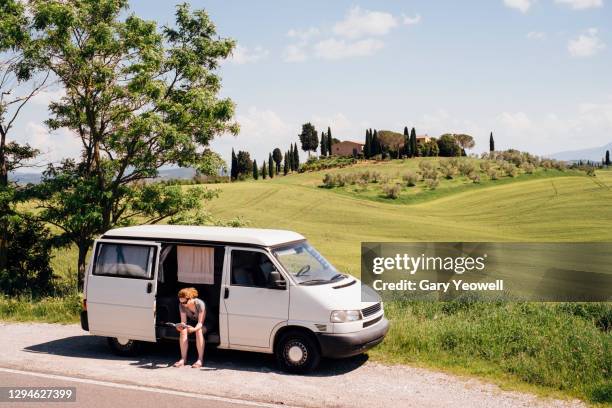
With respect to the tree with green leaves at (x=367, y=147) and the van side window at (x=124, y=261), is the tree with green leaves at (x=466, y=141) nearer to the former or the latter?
the tree with green leaves at (x=367, y=147)

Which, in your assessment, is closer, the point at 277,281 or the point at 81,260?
the point at 277,281

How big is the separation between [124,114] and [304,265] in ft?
37.2

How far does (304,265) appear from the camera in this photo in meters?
9.88

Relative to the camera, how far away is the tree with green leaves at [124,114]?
58.9 ft

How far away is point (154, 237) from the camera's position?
33.3 feet

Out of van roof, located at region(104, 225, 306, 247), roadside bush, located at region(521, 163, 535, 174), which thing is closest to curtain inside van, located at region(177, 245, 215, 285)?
van roof, located at region(104, 225, 306, 247)

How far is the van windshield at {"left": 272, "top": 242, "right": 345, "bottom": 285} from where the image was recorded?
953 centimetres

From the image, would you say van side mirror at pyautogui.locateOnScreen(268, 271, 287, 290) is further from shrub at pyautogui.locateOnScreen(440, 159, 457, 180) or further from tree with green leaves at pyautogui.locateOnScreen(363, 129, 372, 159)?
tree with green leaves at pyautogui.locateOnScreen(363, 129, 372, 159)

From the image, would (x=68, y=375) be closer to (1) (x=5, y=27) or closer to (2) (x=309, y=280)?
(2) (x=309, y=280)

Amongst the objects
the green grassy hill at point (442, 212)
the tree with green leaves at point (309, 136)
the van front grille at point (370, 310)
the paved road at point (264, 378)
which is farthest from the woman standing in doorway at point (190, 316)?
the tree with green leaves at point (309, 136)

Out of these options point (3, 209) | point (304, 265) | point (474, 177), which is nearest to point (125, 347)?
point (304, 265)

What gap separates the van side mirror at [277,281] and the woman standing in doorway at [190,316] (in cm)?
125

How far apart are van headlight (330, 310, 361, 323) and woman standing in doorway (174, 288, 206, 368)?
2.19 m

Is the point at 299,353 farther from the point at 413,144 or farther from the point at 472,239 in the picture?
the point at 413,144
